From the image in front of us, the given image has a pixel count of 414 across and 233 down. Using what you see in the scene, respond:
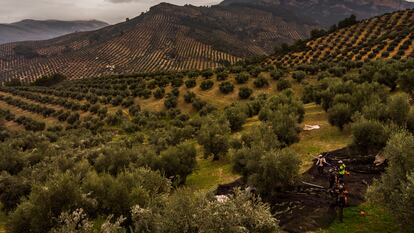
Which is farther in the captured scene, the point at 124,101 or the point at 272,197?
the point at 124,101

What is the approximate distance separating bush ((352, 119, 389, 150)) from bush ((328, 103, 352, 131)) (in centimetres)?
669

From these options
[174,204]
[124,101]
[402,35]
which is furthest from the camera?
[402,35]

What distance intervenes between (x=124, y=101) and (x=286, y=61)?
5036 centimetres

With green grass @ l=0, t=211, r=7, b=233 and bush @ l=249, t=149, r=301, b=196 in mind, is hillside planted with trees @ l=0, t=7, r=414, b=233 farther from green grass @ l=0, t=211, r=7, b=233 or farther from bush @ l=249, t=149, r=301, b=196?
green grass @ l=0, t=211, r=7, b=233

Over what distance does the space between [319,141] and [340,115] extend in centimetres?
329

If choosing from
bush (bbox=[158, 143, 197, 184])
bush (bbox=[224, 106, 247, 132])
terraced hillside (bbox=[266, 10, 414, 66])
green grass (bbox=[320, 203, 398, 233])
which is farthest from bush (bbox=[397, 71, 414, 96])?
terraced hillside (bbox=[266, 10, 414, 66])

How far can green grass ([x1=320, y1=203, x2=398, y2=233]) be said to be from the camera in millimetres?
17094

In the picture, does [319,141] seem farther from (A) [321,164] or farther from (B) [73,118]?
(B) [73,118]

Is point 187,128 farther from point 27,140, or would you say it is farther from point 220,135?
point 27,140

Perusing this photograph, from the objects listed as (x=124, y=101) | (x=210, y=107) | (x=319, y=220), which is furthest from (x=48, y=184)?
(x=124, y=101)

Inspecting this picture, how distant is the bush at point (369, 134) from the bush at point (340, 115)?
669cm

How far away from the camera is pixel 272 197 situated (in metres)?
21.9

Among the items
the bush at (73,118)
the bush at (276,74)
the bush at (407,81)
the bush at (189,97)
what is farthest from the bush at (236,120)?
the bush at (73,118)

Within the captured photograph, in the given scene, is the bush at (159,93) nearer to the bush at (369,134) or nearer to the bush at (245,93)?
the bush at (245,93)
